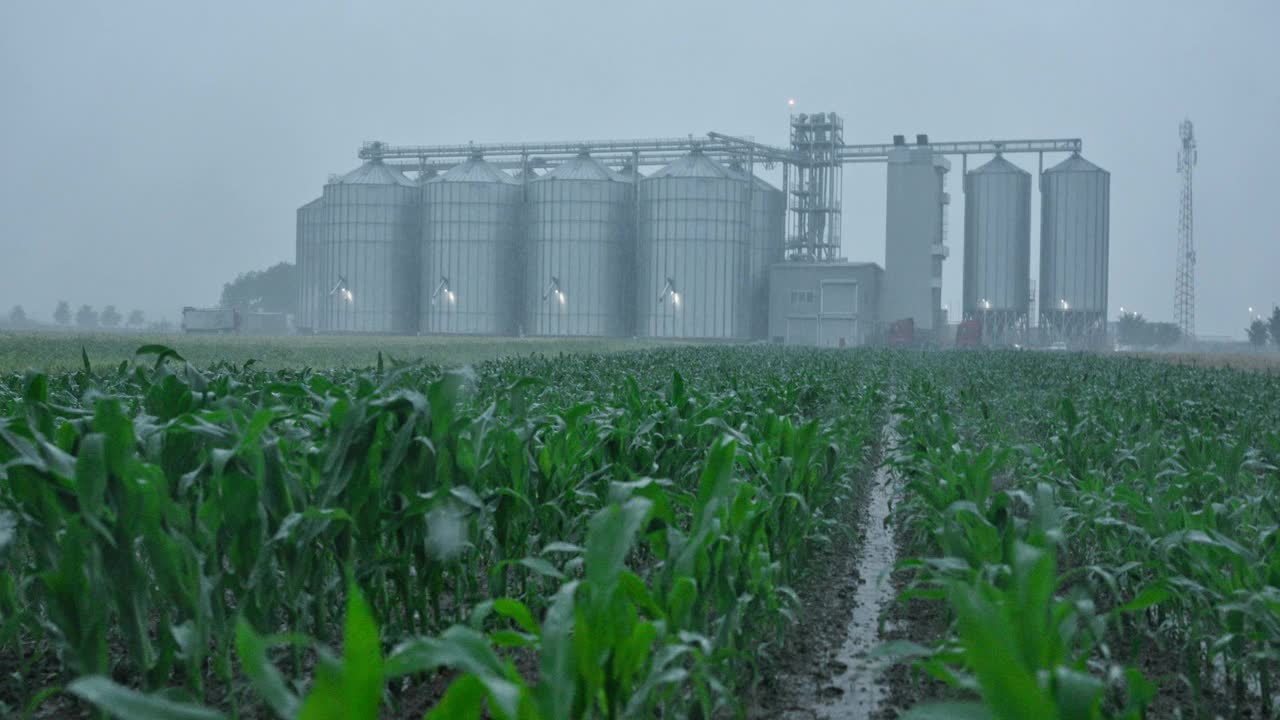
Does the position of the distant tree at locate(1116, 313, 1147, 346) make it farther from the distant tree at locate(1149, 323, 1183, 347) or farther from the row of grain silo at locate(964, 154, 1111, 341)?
the row of grain silo at locate(964, 154, 1111, 341)

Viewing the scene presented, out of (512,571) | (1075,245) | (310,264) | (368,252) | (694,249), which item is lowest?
(512,571)

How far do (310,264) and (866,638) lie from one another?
56.4 meters

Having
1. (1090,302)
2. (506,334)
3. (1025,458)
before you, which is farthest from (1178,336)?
(1025,458)

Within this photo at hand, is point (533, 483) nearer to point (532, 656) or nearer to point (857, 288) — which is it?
point (532, 656)

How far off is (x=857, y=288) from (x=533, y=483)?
168 feet

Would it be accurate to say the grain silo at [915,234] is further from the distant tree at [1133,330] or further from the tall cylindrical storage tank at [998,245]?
the distant tree at [1133,330]

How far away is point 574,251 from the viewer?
53969 millimetres

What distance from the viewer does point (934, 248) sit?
57938 millimetres

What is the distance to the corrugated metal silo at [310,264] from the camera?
5756 centimetres

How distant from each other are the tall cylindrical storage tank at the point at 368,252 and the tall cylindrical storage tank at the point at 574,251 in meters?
6.53

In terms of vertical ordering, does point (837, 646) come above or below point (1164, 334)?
below

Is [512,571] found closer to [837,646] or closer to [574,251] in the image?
[837,646]

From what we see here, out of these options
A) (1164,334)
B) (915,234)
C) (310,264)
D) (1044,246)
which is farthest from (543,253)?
(1164,334)

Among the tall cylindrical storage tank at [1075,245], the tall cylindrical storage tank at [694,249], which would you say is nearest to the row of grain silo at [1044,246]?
the tall cylindrical storage tank at [1075,245]
